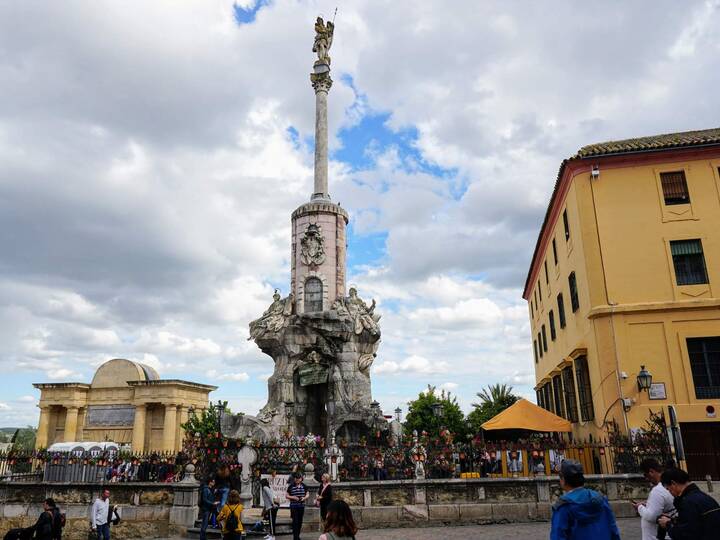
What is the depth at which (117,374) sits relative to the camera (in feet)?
154

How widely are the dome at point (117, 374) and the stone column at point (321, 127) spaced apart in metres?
26.3

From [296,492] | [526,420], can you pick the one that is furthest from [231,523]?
[526,420]

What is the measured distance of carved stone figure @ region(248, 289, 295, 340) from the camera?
2733cm

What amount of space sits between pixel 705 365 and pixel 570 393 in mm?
7184

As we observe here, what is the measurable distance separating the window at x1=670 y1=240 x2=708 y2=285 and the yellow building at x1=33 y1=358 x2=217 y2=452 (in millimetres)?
37894

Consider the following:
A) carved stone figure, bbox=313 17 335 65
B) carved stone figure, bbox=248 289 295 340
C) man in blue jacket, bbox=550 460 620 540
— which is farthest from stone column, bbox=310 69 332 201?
man in blue jacket, bbox=550 460 620 540

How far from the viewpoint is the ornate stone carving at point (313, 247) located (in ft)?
94.5

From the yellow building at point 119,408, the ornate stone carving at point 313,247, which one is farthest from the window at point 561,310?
the yellow building at point 119,408

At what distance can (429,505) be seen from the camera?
1478cm

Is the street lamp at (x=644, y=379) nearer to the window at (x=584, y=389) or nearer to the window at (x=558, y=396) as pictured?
the window at (x=584, y=389)

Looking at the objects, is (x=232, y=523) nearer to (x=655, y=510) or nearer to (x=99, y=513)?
(x=99, y=513)

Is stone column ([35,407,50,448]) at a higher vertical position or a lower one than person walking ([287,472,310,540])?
higher

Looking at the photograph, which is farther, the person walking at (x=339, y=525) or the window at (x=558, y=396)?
the window at (x=558, y=396)

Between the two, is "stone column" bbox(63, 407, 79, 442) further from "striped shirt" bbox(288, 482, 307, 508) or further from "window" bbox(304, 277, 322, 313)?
"striped shirt" bbox(288, 482, 307, 508)
